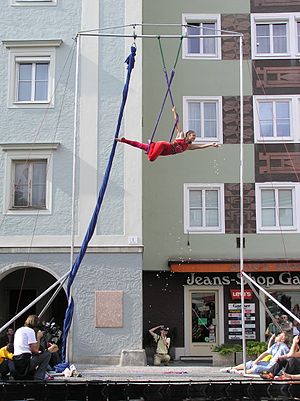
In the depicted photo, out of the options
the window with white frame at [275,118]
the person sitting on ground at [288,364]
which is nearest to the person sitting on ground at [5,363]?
the person sitting on ground at [288,364]

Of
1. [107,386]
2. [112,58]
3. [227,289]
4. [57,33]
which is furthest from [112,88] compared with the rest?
[107,386]

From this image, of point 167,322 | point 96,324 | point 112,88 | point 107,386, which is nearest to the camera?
point 107,386

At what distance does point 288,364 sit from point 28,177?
9071 mm

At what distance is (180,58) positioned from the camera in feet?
71.3

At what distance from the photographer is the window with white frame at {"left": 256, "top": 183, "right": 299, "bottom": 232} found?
20.9 meters

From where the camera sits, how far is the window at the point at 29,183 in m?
18.5

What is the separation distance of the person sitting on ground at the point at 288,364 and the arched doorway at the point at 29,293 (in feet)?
30.6

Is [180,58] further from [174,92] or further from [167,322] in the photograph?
[167,322]

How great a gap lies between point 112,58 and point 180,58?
11.3 feet

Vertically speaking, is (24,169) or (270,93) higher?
(270,93)

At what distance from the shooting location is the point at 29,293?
21.1 meters

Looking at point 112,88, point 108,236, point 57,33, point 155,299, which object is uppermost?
point 57,33

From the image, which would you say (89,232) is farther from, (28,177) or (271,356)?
(28,177)

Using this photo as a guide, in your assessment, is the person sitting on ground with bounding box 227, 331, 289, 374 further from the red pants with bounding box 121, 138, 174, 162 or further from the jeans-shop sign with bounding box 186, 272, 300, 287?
the jeans-shop sign with bounding box 186, 272, 300, 287
